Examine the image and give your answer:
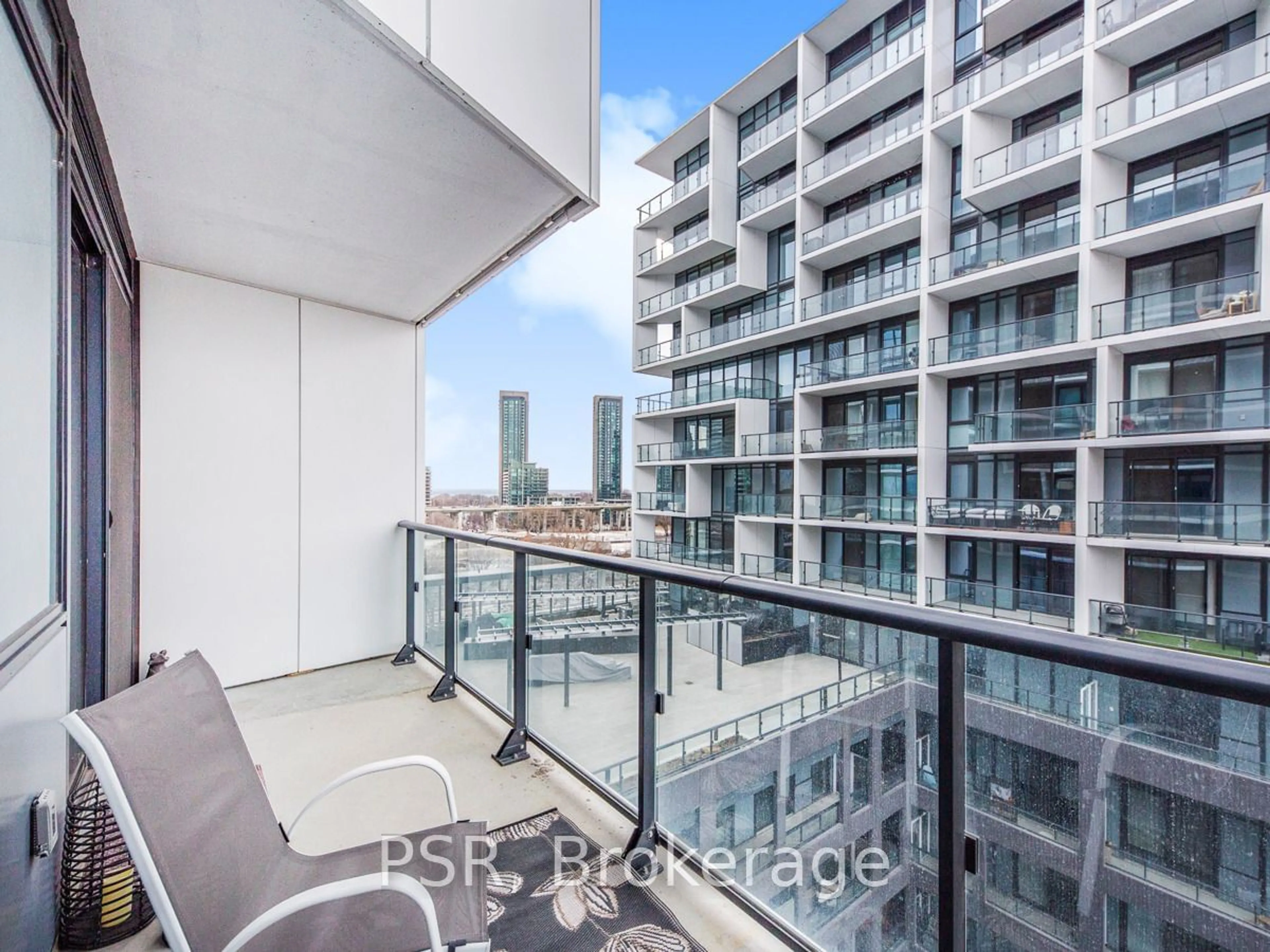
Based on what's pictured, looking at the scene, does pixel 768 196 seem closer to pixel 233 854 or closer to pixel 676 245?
pixel 676 245

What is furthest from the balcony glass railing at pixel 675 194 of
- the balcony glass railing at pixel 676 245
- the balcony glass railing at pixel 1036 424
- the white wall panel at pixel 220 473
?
the white wall panel at pixel 220 473

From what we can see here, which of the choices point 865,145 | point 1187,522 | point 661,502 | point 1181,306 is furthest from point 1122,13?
point 661,502

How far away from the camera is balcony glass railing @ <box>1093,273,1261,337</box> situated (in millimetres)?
7129

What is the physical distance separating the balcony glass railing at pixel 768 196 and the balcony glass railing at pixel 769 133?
196 mm

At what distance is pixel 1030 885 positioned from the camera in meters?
0.97

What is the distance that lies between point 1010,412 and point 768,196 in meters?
7.37

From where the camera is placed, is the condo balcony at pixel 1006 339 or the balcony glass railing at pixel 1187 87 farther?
the condo balcony at pixel 1006 339

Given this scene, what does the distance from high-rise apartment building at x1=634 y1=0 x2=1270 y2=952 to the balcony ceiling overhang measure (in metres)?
2.12

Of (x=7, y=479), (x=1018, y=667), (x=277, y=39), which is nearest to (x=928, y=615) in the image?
(x=1018, y=667)

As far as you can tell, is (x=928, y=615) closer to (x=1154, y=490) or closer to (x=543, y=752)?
(x=543, y=752)

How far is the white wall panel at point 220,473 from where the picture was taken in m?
3.13

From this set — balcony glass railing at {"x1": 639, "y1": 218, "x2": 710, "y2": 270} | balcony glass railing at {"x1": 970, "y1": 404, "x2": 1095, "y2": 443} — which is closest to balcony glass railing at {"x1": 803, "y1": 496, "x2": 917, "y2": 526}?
balcony glass railing at {"x1": 970, "y1": 404, "x2": 1095, "y2": 443}

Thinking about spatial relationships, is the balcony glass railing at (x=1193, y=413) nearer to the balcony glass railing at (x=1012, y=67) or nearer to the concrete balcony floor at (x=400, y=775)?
the balcony glass railing at (x=1012, y=67)

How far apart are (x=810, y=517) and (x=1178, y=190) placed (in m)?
7.57
